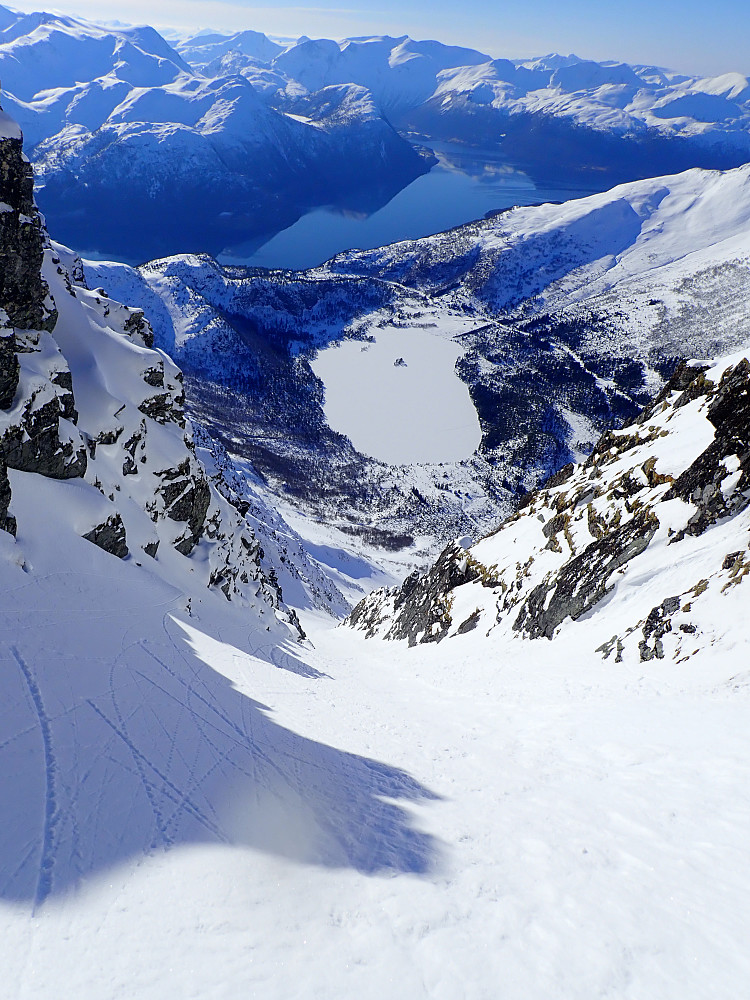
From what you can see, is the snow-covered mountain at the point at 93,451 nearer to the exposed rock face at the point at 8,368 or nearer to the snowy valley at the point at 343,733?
the exposed rock face at the point at 8,368

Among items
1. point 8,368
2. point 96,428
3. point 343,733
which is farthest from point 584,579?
point 96,428

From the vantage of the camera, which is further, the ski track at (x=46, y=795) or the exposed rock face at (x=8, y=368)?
the exposed rock face at (x=8, y=368)

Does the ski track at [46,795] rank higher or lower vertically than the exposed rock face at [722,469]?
lower

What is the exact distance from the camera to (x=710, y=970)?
655cm

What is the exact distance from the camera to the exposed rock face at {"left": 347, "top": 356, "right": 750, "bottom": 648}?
→ 819 inches

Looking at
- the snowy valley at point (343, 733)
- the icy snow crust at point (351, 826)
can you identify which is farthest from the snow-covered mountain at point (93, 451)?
the icy snow crust at point (351, 826)

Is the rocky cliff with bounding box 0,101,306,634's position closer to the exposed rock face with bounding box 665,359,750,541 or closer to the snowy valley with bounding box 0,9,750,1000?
the snowy valley with bounding box 0,9,750,1000

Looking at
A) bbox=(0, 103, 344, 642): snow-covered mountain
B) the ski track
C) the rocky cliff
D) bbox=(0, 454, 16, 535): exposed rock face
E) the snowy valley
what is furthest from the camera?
the rocky cliff

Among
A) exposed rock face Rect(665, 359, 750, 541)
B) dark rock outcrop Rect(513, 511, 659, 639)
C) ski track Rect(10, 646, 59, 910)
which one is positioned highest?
exposed rock face Rect(665, 359, 750, 541)

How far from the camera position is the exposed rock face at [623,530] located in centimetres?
2081

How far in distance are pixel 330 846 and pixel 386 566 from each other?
340 feet

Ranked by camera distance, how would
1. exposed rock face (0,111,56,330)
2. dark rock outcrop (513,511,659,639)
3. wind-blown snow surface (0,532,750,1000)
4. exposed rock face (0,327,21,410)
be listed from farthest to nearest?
dark rock outcrop (513,511,659,639)
exposed rock face (0,327,21,410)
exposed rock face (0,111,56,330)
wind-blown snow surface (0,532,750,1000)

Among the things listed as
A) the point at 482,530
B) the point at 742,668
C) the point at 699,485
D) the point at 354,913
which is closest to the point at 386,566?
the point at 482,530

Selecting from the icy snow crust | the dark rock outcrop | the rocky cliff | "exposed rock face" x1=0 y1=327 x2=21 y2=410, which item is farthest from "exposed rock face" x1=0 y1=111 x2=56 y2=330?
the dark rock outcrop
